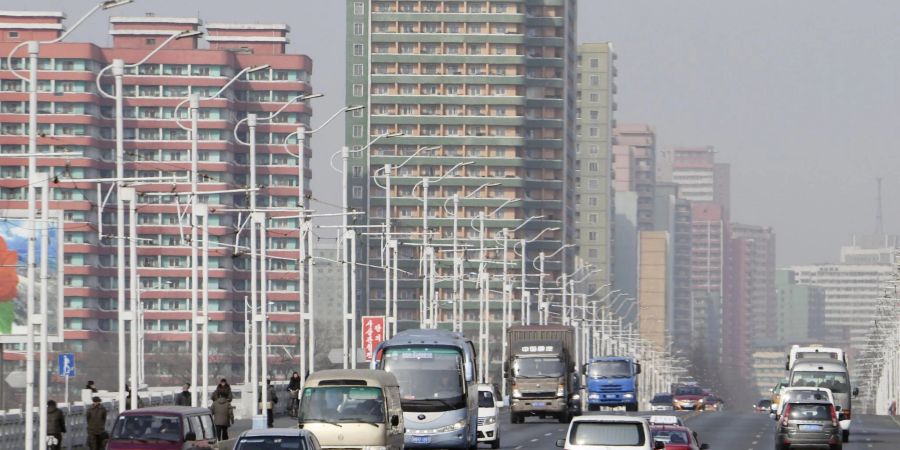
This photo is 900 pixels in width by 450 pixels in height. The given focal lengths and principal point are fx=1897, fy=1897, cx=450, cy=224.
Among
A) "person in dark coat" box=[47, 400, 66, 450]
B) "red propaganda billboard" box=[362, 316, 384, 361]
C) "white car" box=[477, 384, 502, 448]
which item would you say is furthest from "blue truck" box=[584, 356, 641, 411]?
"person in dark coat" box=[47, 400, 66, 450]

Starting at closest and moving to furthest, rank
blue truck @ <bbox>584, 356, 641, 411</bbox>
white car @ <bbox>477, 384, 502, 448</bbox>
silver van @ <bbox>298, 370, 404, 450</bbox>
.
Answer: silver van @ <bbox>298, 370, 404, 450</bbox>, white car @ <bbox>477, 384, 502, 448</bbox>, blue truck @ <bbox>584, 356, 641, 411</bbox>

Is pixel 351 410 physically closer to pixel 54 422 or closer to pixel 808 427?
pixel 54 422

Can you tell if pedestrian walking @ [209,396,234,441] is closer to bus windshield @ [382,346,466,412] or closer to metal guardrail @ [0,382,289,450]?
metal guardrail @ [0,382,289,450]

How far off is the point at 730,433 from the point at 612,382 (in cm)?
2317

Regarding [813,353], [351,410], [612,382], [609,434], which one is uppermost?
[609,434]

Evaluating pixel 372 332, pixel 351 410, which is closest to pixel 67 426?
Result: pixel 351 410

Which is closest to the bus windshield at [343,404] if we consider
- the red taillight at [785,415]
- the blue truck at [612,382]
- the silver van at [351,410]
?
the silver van at [351,410]

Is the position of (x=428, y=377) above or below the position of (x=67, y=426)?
above

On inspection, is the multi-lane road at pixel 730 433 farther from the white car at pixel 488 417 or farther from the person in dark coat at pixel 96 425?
the person in dark coat at pixel 96 425

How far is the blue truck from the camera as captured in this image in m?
Result: 89.9

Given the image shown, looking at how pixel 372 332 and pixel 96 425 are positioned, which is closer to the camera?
pixel 96 425

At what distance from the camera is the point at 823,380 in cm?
6900

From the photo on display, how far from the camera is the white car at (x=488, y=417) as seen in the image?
177ft

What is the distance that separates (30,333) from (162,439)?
195 inches
